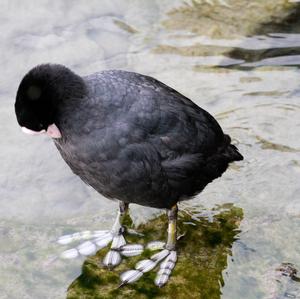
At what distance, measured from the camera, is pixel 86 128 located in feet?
13.3

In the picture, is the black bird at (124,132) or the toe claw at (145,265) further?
the toe claw at (145,265)

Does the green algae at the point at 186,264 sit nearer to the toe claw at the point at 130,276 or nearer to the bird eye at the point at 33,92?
the toe claw at the point at 130,276

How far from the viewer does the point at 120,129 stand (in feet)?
13.3

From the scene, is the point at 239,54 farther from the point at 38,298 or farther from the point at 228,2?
the point at 38,298

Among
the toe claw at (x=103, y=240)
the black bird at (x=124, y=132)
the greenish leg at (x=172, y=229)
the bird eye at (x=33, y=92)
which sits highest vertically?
the bird eye at (x=33, y=92)

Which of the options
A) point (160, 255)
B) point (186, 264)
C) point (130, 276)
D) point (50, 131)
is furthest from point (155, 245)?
point (50, 131)

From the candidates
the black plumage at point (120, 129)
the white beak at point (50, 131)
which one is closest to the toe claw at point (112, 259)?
the black plumage at point (120, 129)

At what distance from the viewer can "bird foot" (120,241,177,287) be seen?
440 cm

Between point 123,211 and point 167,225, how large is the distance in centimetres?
31

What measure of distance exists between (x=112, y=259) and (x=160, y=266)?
0.30m

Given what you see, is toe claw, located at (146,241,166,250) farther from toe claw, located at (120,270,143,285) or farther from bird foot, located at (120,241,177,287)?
toe claw, located at (120,270,143,285)

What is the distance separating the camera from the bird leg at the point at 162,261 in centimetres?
441

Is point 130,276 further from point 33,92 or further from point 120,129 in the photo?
point 33,92

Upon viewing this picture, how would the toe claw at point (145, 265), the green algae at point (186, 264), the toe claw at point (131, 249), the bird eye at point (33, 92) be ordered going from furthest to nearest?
the toe claw at point (131, 249) < the toe claw at point (145, 265) < the green algae at point (186, 264) < the bird eye at point (33, 92)
